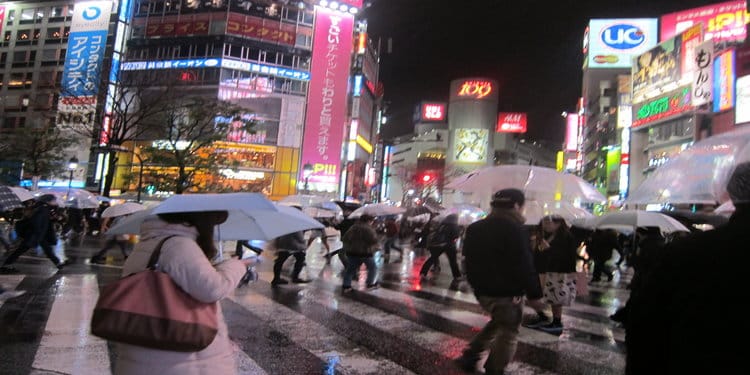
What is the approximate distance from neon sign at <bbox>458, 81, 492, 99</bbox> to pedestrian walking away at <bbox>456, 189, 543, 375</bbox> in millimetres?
102918

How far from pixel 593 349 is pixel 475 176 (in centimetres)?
301

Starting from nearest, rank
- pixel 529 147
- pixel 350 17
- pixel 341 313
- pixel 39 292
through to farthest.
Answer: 1. pixel 341 313
2. pixel 39 292
3. pixel 350 17
4. pixel 529 147

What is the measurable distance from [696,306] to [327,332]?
18.4 feet

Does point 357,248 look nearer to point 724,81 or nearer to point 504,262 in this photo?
point 504,262

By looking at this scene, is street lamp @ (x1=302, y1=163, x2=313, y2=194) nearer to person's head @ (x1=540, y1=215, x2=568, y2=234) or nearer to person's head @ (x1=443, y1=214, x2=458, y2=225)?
person's head @ (x1=443, y1=214, x2=458, y2=225)

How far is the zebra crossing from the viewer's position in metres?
5.33

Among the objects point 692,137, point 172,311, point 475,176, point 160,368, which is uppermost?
point 692,137

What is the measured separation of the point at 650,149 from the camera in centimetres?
4300

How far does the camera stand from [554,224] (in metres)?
7.60

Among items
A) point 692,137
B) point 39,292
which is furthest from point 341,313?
point 692,137

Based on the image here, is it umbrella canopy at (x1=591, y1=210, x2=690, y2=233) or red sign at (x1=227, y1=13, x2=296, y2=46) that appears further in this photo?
red sign at (x1=227, y1=13, x2=296, y2=46)

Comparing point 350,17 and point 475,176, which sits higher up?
point 350,17

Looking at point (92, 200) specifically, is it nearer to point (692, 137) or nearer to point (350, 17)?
point (692, 137)

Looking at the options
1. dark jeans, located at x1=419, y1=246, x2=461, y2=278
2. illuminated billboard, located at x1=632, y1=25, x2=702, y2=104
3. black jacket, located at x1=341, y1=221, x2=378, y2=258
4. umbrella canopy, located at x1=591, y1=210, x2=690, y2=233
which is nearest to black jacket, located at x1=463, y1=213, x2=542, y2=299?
black jacket, located at x1=341, y1=221, x2=378, y2=258
